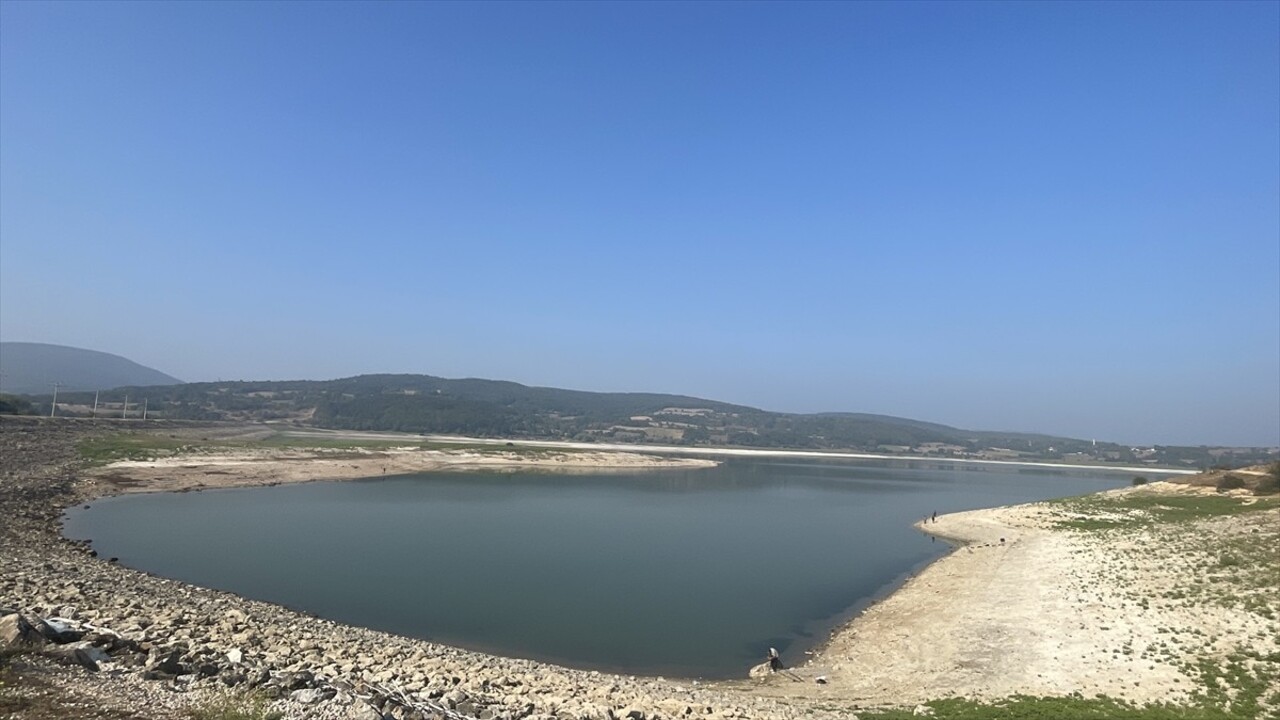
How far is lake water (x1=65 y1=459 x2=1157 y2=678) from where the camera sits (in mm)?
16094

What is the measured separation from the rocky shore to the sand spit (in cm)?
4

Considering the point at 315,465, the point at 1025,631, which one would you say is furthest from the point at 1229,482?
the point at 315,465

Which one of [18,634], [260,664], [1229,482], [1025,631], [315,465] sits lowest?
[315,465]

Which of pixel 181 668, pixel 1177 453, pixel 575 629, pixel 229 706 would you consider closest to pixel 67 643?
pixel 181 668

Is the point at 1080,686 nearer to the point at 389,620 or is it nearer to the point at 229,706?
the point at 229,706

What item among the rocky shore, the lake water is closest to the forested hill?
the lake water

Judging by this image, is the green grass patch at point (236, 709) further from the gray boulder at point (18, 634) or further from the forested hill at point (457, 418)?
the forested hill at point (457, 418)

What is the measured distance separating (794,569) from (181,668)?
21.4 m

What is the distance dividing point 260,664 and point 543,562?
1610 cm

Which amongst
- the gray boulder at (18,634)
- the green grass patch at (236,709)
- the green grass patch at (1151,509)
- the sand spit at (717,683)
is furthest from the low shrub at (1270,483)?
the gray boulder at (18,634)

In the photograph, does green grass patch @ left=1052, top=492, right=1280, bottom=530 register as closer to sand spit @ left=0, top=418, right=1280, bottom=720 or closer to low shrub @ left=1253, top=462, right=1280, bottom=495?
low shrub @ left=1253, top=462, right=1280, bottom=495

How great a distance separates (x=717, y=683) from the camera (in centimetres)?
1269

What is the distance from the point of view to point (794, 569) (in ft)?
82.2

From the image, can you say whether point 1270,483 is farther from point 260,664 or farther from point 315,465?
point 315,465
